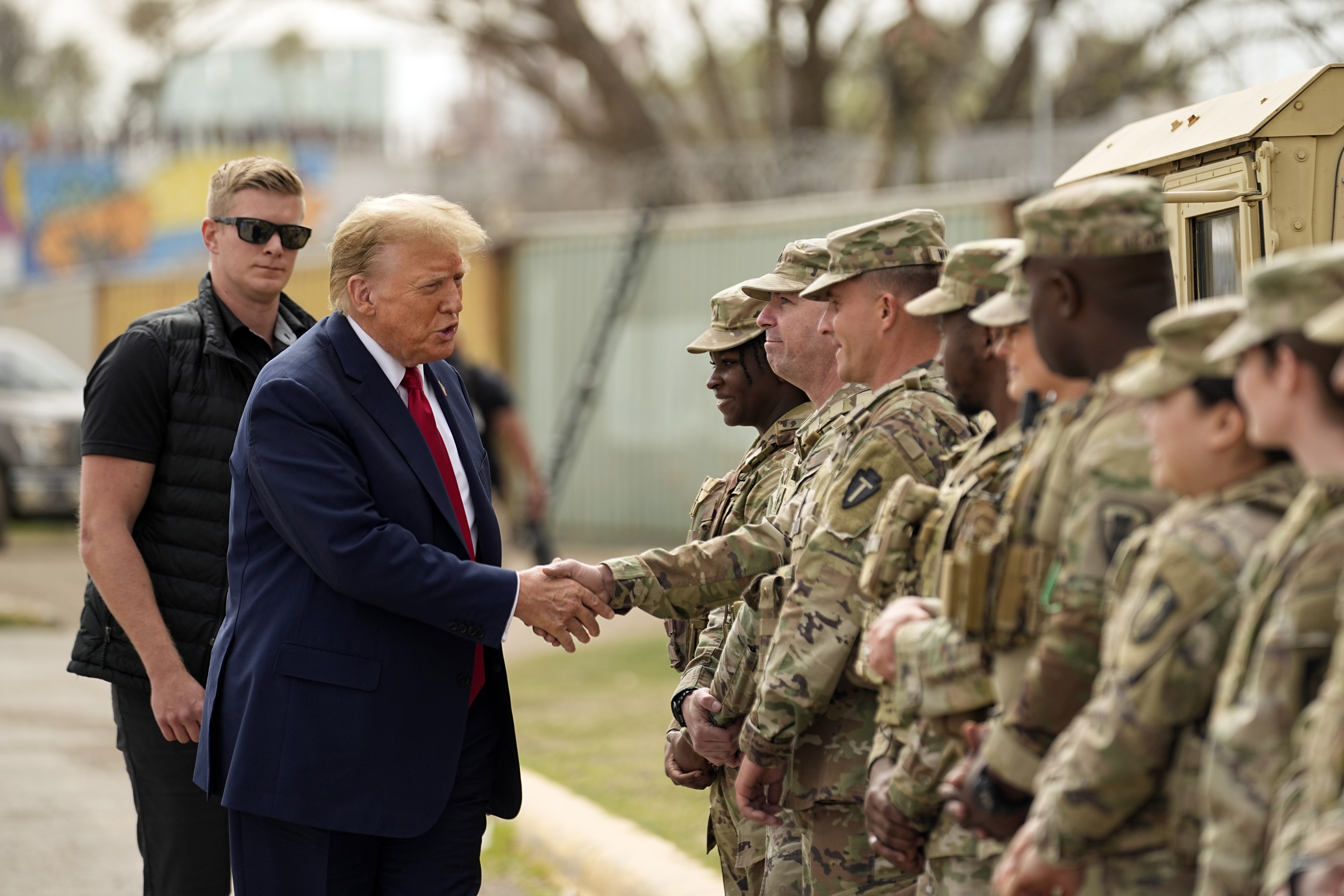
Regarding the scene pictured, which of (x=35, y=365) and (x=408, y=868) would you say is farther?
(x=35, y=365)

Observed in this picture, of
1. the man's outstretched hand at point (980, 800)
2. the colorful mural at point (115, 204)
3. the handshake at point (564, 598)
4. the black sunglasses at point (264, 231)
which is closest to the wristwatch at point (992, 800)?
the man's outstretched hand at point (980, 800)

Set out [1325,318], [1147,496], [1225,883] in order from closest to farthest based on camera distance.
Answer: [1325,318]
[1225,883]
[1147,496]

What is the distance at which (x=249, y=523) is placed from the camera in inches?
139

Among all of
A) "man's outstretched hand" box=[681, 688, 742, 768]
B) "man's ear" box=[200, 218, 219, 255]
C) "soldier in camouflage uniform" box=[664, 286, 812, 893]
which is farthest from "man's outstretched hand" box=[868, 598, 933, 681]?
"man's ear" box=[200, 218, 219, 255]

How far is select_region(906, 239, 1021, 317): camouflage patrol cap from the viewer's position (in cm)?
287

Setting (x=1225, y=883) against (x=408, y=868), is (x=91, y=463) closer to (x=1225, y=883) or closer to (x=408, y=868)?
(x=408, y=868)

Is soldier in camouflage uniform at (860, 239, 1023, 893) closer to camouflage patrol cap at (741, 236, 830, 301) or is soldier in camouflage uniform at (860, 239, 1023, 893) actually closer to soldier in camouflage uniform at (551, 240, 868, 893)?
soldier in camouflage uniform at (551, 240, 868, 893)

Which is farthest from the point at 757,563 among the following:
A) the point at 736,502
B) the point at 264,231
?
the point at 264,231

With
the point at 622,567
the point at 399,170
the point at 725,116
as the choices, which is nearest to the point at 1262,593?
the point at 622,567

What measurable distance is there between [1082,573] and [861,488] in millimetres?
843

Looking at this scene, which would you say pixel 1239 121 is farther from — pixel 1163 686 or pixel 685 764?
pixel 1163 686

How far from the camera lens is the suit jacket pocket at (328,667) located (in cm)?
339

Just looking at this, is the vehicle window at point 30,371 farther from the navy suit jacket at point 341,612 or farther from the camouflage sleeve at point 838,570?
the camouflage sleeve at point 838,570

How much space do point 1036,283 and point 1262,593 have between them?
2.20 ft
